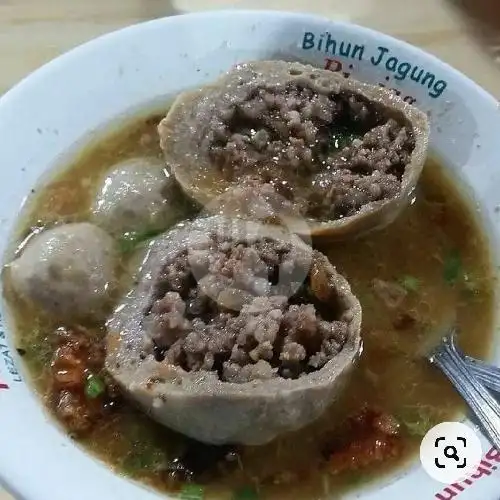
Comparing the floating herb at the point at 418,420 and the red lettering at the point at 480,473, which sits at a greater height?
the red lettering at the point at 480,473

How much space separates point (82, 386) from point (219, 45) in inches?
46.5

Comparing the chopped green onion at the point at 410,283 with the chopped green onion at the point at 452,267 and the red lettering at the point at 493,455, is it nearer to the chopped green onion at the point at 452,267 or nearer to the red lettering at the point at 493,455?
the chopped green onion at the point at 452,267

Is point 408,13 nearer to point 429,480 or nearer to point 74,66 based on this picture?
point 74,66

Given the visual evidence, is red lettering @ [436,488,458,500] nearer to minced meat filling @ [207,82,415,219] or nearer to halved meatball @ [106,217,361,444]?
halved meatball @ [106,217,361,444]

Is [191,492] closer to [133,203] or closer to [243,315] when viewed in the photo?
[243,315]

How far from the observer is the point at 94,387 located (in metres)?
1.82

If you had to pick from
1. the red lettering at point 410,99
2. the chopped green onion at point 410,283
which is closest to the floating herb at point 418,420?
the chopped green onion at point 410,283

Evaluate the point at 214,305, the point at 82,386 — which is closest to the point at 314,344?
the point at 214,305

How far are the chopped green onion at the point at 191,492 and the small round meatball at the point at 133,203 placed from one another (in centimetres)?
75

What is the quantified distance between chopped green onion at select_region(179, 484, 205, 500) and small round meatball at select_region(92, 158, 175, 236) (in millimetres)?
748

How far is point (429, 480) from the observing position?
1.66 metres

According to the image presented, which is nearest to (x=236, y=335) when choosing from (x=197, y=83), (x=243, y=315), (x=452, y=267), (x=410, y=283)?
(x=243, y=315)

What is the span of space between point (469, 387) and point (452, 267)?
0.40m

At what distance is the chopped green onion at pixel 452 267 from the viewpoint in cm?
209
